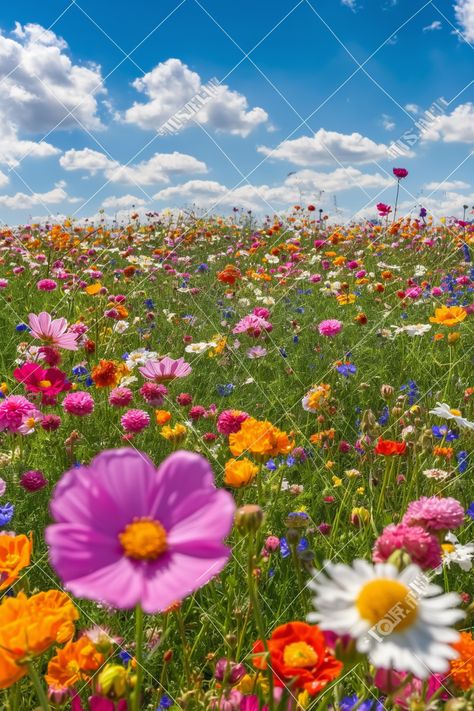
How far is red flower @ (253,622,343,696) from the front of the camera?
1.47 ft

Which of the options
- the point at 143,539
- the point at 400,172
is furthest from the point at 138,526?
the point at 400,172

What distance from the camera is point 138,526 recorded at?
29cm

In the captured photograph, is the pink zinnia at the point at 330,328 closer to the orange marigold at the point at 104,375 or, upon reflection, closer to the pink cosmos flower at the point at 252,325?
the pink cosmos flower at the point at 252,325

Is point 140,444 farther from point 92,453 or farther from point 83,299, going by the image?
point 83,299

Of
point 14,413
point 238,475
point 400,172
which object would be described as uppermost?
point 400,172

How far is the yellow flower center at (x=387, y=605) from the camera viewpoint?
0.95 feet

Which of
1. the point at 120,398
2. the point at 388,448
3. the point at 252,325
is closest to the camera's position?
the point at 388,448

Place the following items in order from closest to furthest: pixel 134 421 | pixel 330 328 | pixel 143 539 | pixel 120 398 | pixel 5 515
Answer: pixel 143 539 < pixel 5 515 < pixel 134 421 < pixel 120 398 < pixel 330 328

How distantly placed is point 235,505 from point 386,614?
16 cm

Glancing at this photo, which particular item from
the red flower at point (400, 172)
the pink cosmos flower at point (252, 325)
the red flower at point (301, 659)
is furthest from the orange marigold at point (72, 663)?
the red flower at point (400, 172)

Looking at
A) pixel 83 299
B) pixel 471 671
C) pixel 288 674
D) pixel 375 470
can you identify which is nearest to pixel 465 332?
pixel 375 470

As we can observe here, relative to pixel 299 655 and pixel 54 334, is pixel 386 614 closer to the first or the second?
pixel 299 655

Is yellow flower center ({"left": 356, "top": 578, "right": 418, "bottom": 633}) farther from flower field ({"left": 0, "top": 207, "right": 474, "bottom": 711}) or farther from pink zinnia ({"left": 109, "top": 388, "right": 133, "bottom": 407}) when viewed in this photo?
pink zinnia ({"left": 109, "top": 388, "right": 133, "bottom": 407})

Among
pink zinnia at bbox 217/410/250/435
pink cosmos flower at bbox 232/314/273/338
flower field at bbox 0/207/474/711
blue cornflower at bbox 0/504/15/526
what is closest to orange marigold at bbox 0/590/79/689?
flower field at bbox 0/207/474/711
